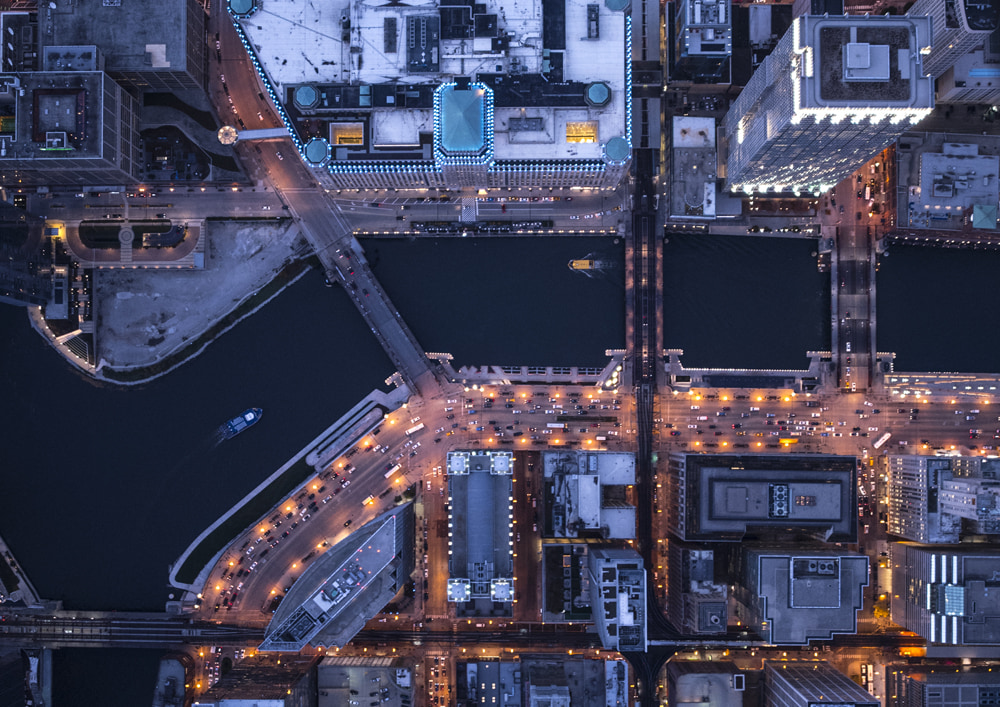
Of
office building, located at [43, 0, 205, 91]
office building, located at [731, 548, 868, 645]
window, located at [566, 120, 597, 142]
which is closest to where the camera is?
office building, located at [731, 548, 868, 645]

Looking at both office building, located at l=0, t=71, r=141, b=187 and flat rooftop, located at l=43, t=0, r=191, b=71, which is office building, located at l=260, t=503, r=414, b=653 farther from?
flat rooftop, located at l=43, t=0, r=191, b=71

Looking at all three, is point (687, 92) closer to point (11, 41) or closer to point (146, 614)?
point (11, 41)

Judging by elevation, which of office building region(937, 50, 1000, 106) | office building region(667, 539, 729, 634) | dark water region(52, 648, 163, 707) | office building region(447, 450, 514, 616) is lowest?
dark water region(52, 648, 163, 707)

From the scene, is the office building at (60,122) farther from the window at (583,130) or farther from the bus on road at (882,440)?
the bus on road at (882,440)

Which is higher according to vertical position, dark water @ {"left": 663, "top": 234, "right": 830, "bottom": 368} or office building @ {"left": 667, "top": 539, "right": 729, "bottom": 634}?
dark water @ {"left": 663, "top": 234, "right": 830, "bottom": 368}

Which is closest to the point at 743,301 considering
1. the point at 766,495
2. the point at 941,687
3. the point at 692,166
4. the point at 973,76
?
the point at 692,166

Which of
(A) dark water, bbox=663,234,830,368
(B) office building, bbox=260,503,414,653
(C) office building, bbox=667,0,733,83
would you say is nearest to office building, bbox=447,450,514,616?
(B) office building, bbox=260,503,414,653

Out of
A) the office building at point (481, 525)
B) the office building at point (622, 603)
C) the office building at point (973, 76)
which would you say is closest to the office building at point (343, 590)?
the office building at point (481, 525)

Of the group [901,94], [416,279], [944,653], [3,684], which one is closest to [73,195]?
[416,279]
